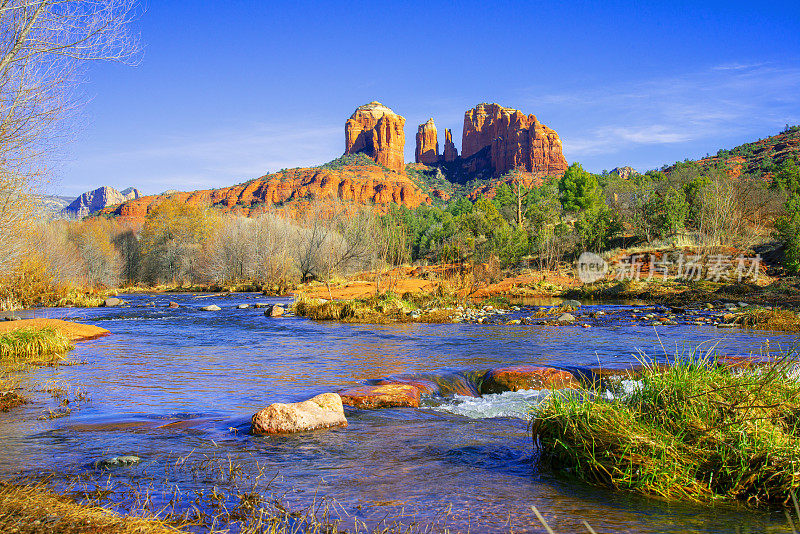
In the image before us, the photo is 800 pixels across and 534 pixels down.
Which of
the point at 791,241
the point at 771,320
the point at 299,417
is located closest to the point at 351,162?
the point at 791,241

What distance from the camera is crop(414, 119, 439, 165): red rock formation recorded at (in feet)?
586

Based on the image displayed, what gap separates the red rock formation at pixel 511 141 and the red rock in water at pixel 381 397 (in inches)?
5288

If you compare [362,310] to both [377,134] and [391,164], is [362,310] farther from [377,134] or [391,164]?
[377,134]

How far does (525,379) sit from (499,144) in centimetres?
15590

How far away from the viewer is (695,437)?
14.5 ft

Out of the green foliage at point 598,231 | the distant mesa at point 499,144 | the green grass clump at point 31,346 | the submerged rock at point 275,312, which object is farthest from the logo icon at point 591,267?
the distant mesa at point 499,144

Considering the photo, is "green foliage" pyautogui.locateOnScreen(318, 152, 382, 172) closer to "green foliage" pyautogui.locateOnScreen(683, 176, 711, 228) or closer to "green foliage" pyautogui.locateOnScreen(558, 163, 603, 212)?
"green foliage" pyautogui.locateOnScreen(558, 163, 603, 212)

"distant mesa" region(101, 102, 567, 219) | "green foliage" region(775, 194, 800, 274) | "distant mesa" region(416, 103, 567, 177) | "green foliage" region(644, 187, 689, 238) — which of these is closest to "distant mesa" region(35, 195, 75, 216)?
"green foliage" region(775, 194, 800, 274)

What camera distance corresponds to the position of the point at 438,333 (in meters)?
16.9

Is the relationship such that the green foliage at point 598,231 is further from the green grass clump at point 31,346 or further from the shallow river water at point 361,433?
the green grass clump at point 31,346

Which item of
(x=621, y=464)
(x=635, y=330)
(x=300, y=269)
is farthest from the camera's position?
(x=300, y=269)

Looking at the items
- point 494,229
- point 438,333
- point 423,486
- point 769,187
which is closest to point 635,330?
point 438,333

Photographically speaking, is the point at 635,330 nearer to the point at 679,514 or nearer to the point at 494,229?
the point at 679,514

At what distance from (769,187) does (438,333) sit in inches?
1669
